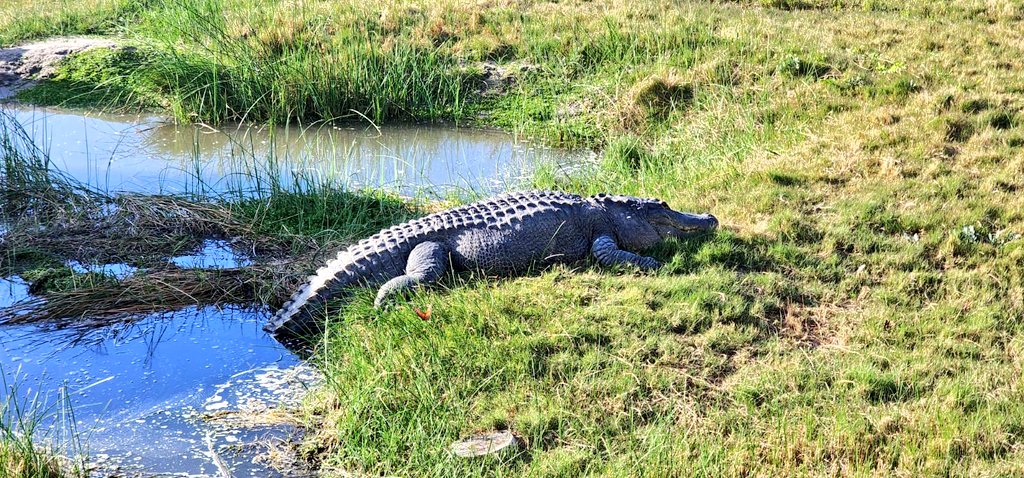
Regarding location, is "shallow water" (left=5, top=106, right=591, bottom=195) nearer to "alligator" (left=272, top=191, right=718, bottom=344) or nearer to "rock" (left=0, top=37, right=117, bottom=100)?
"rock" (left=0, top=37, right=117, bottom=100)

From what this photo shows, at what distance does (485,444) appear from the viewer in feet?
13.7

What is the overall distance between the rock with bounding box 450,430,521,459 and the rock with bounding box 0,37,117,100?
9205 millimetres

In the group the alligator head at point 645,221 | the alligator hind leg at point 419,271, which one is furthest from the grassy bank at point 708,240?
the alligator head at point 645,221

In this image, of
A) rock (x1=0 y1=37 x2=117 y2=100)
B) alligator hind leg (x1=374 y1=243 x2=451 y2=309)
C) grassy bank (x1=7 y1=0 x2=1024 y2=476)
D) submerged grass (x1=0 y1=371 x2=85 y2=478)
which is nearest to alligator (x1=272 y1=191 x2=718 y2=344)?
alligator hind leg (x1=374 y1=243 x2=451 y2=309)

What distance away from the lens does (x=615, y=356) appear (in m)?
4.75

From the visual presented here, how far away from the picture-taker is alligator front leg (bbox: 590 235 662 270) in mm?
5812

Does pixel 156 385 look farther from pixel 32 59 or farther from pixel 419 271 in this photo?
pixel 32 59

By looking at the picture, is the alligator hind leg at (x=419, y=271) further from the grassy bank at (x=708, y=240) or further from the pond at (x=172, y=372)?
the pond at (x=172, y=372)

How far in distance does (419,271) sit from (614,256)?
1195mm

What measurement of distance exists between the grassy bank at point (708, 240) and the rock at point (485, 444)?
58mm

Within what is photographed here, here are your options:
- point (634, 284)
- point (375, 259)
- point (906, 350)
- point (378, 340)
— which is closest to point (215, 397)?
point (378, 340)

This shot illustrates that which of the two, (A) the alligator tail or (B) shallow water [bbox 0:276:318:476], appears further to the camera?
(A) the alligator tail

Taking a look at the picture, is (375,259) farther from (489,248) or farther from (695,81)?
(695,81)

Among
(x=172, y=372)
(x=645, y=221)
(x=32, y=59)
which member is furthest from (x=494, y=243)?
(x=32, y=59)
